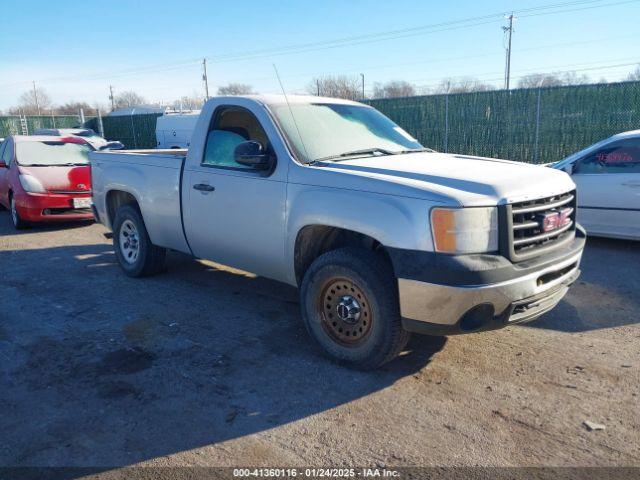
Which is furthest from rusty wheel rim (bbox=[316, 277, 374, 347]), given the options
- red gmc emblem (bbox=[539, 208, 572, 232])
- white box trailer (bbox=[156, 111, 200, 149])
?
white box trailer (bbox=[156, 111, 200, 149])

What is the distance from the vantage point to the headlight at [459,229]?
11.1 ft

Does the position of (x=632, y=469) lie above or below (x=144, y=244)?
below

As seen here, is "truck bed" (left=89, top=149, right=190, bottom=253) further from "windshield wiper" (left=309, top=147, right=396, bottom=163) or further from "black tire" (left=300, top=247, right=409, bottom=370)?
"black tire" (left=300, top=247, right=409, bottom=370)

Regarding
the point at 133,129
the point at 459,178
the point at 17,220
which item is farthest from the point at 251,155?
the point at 133,129

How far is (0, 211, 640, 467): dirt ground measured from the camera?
3.07 m

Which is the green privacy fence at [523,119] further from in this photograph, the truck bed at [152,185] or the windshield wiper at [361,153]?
the truck bed at [152,185]

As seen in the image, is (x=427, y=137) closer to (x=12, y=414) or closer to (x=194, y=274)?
(x=194, y=274)

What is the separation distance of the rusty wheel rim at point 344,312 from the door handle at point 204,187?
1617 mm

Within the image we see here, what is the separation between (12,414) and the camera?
350cm

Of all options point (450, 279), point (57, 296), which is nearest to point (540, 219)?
point (450, 279)

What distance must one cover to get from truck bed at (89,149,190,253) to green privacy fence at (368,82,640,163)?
11821 mm

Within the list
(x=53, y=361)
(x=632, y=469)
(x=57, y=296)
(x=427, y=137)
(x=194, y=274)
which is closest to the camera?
(x=632, y=469)

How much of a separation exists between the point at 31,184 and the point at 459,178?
8354 millimetres

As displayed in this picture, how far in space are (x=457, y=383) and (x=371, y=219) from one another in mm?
1319
